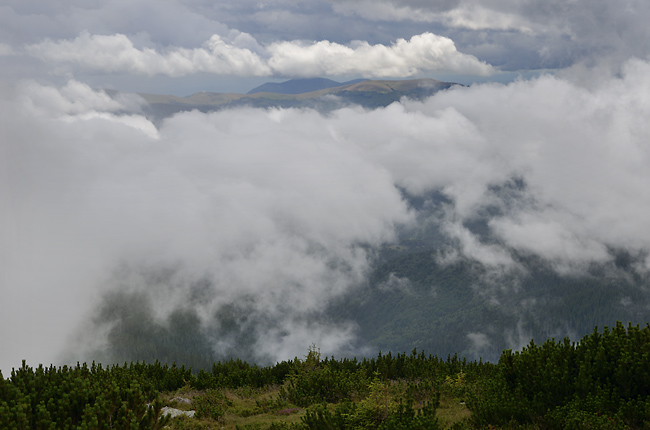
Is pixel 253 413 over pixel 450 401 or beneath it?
beneath

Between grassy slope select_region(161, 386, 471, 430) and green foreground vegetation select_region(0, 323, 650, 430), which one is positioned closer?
green foreground vegetation select_region(0, 323, 650, 430)

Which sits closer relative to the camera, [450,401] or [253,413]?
[450,401]

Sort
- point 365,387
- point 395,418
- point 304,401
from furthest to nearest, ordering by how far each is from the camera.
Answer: point 365,387
point 304,401
point 395,418

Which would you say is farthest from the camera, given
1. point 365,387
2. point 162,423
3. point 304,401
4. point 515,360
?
point 365,387

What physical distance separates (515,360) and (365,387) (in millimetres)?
10708

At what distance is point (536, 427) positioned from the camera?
43.5ft

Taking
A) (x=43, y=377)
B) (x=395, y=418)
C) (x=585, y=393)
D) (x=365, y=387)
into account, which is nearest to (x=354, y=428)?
(x=395, y=418)

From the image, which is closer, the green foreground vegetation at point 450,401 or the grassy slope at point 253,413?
the green foreground vegetation at point 450,401

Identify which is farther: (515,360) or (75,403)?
(515,360)

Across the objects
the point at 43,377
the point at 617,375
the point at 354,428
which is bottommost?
the point at 354,428

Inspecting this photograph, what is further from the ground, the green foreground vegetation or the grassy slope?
the green foreground vegetation

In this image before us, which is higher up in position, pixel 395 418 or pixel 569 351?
pixel 569 351

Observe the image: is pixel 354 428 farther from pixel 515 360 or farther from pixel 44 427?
pixel 44 427

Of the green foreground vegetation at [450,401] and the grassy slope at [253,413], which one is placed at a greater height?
the green foreground vegetation at [450,401]
